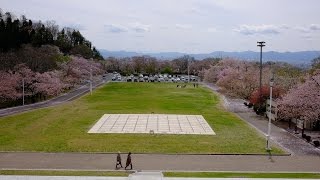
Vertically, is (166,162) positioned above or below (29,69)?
below

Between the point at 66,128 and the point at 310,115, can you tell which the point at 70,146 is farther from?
the point at 310,115

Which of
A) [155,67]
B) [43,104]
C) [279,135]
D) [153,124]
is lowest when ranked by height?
[279,135]

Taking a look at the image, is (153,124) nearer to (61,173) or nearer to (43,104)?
(61,173)

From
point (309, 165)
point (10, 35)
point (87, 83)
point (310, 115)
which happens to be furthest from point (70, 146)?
point (87, 83)

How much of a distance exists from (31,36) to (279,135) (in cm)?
7182

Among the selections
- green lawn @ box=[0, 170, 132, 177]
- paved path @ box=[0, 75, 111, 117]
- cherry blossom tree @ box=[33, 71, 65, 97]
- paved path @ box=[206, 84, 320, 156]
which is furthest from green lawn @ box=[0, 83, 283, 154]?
cherry blossom tree @ box=[33, 71, 65, 97]

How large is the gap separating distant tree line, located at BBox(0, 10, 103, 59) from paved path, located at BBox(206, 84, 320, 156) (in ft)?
147

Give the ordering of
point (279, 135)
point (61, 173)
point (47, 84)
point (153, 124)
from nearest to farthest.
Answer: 1. point (61, 173)
2. point (279, 135)
3. point (153, 124)
4. point (47, 84)

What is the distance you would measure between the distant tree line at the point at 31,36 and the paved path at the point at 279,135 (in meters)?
A: 44.8

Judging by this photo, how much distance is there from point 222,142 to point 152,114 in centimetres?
1642

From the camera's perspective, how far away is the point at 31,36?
95.4 meters

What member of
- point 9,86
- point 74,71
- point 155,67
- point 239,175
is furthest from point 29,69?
point 155,67

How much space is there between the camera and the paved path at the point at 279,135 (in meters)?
31.9

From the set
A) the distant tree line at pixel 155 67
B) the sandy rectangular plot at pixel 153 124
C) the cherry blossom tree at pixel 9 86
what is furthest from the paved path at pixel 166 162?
the distant tree line at pixel 155 67
